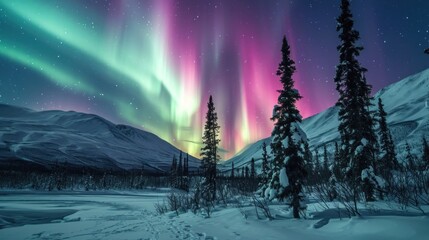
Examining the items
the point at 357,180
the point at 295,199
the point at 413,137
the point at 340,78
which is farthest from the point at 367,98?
the point at 413,137

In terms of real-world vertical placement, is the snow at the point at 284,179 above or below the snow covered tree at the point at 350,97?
below

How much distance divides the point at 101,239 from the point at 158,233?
168cm

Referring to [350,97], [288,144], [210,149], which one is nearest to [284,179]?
[288,144]

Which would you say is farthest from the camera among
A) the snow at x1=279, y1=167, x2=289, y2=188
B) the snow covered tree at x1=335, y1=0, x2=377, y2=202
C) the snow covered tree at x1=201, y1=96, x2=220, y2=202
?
the snow covered tree at x1=201, y1=96, x2=220, y2=202

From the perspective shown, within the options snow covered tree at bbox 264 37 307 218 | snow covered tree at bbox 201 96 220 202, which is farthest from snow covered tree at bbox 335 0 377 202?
snow covered tree at bbox 201 96 220 202

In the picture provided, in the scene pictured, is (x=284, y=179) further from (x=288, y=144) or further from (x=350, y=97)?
(x=350, y=97)

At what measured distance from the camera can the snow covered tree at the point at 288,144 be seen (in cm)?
1191

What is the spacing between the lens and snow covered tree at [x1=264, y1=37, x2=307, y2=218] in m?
11.9

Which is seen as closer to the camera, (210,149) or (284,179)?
(284,179)

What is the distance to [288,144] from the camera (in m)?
12.4

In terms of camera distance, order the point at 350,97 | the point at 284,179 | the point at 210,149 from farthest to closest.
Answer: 1. the point at 210,149
2. the point at 350,97
3. the point at 284,179

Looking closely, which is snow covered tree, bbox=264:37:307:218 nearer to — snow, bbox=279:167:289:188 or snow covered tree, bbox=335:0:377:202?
snow, bbox=279:167:289:188

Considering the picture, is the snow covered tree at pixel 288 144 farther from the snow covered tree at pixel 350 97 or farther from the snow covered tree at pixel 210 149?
the snow covered tree at pixel 210 149

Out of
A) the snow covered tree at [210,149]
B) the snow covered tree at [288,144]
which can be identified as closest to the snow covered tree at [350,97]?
the snow covered tree at [288,144]
